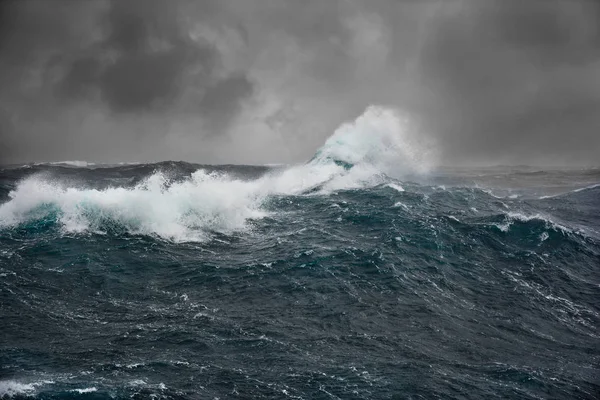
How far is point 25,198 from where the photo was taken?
4766 centimetres

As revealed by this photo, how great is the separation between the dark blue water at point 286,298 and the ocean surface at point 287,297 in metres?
0.14

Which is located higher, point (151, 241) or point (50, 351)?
point (151, 241)

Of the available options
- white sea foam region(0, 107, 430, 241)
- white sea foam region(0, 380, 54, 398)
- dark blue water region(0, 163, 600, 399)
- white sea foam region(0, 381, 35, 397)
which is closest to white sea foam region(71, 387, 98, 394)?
dark blue water region(0, 163, 600, 399)

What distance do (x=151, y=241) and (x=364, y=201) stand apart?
29619 mm

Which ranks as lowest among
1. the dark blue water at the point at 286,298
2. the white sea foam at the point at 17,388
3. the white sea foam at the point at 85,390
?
the white sea foam at the point at 85,390

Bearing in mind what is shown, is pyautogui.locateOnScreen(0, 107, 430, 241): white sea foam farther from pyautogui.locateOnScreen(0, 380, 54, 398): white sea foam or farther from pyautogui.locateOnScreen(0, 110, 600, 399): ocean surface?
pyautogui.locateOnScreen(0, 380, 54, 398): white sea foam

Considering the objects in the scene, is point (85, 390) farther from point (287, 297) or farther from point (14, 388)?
point (287, 297)

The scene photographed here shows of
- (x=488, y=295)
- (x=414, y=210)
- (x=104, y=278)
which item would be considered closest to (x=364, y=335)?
(x=488, y=295)

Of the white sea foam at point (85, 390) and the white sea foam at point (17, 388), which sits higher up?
the white sea foam at point (17, 388)

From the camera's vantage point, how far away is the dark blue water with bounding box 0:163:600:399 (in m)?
21.6

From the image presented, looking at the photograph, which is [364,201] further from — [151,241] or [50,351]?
[50,351]

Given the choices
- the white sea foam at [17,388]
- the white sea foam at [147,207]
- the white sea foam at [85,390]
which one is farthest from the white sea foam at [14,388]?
the white sea foam at [147,207]

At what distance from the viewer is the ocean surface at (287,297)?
70.9 feet

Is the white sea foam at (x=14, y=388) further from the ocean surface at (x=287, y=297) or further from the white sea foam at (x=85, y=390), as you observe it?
the white sea foam at (x=85, y=390)
